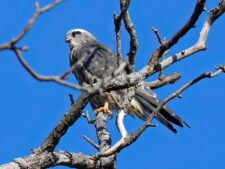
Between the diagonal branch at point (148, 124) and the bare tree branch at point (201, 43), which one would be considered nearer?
the diagonal branch at point (148, 124)

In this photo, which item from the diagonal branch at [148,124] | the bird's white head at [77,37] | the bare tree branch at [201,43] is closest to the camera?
the diagonal branch at [148,124]

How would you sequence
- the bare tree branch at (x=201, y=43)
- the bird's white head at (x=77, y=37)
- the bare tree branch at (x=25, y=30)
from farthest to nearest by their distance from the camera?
the bird's white head at (x=77, y=37) → the bare tree branch at (x=201, y=43) → the bare tree branch at (x=25, y=30)

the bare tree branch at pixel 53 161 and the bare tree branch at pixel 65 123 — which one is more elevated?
the bare tree branch at pixel 65 123

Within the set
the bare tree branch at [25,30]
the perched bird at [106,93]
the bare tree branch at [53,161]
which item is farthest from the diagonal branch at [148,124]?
the perched bird at [106,93]

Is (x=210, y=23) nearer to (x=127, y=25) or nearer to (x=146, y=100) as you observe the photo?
(x=127, y=25)

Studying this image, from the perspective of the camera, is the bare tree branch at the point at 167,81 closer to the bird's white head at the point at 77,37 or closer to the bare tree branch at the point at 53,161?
the bare tree branch at the point at 53,161

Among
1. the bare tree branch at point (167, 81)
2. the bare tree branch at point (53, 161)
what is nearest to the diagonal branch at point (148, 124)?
the bare tree branch at point (53, 161)

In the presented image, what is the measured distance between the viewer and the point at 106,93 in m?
5.73

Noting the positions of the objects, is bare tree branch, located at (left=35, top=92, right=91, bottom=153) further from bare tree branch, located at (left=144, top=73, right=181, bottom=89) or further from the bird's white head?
the bird's white head

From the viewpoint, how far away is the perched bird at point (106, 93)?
5.18m

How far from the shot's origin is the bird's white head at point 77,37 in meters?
6.75

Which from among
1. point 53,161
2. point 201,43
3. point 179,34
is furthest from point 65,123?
point 201,43

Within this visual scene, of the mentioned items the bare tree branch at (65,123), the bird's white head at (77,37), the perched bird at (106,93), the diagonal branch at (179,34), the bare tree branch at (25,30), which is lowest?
the bare tree branch at (25,30)

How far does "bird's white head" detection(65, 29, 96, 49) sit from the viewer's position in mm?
6750
